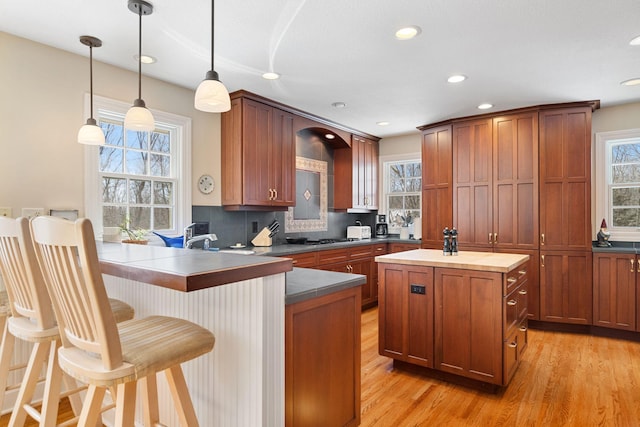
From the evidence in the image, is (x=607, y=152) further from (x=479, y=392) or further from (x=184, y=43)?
(x=184, y=43)

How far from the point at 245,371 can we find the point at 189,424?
0.25 metres

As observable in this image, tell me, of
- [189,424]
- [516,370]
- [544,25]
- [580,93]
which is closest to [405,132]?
[580,93]

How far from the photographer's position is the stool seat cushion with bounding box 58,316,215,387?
1.10 meters

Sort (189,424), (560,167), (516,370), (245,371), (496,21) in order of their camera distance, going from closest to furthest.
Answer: (189,424), (245,371), (496,21), (516,370), (560,167)

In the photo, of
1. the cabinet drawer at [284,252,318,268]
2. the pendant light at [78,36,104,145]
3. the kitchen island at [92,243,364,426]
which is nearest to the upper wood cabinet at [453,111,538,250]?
the cabinet drawer at [284,252,318,268]

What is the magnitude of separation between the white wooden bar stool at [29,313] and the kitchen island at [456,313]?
2.01m

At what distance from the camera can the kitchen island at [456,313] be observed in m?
2.53

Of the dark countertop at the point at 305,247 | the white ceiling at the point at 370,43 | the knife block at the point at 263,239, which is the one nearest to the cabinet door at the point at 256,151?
the white ceiling at the point at 370,43

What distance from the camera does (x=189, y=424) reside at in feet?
4.33

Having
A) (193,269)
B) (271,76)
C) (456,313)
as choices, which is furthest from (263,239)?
(193,269)

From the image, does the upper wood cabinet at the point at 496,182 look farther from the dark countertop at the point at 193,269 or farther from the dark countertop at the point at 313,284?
the dark countertop at the point at 193,269

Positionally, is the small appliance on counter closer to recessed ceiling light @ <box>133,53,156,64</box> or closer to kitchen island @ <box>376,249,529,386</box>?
kitchen island @ <box>376,249,529,386</box>

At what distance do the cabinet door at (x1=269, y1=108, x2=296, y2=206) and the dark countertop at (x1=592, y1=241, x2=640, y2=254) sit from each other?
3.40m

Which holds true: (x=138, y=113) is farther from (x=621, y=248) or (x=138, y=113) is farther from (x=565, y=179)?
(x=621, y=248)
